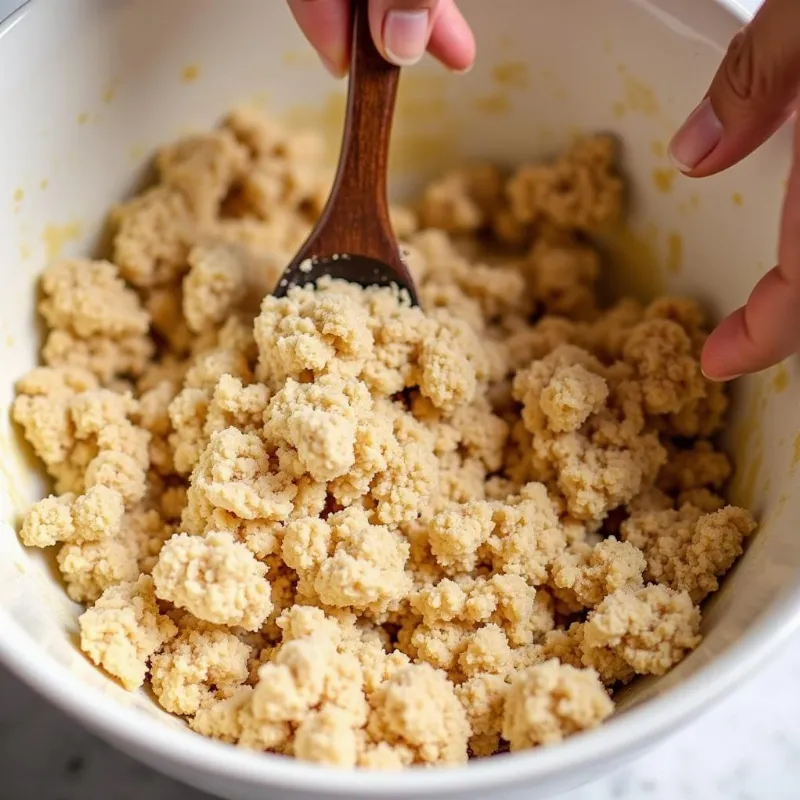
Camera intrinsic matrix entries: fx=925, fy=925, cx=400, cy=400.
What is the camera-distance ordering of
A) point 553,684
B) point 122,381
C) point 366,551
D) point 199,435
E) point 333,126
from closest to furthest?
point 553,684
point 366,551
point 199,435
point 122,381
point 333,126

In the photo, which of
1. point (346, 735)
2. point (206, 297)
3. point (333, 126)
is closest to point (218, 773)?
point (346, 735)

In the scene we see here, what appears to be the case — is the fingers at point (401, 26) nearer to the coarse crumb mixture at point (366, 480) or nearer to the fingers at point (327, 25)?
the fingers at point (327, 25)

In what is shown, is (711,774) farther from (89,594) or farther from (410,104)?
(410,104)

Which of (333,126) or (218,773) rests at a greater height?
(333,126)

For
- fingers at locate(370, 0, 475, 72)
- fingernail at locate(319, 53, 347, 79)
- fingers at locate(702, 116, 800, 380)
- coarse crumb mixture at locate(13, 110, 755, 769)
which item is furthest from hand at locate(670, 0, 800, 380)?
fingernail at locate(319, 53, 347, 79)

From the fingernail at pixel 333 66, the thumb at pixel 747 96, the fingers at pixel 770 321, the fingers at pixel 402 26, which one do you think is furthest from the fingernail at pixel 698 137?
the fingernail at pixel 333 66

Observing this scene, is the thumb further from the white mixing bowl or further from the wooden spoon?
the wooden spoon
